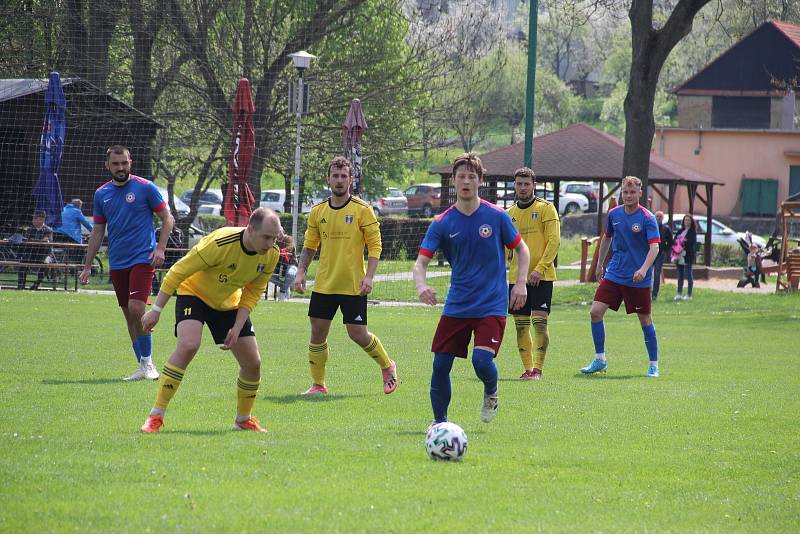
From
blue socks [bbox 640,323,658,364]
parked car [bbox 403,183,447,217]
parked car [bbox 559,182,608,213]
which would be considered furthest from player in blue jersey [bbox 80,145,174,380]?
parked car [bbox 559,182,608,213]

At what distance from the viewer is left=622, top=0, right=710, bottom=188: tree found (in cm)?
2620

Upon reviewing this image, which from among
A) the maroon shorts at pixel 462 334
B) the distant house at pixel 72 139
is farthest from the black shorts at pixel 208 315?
the distant house at pixel 72 139

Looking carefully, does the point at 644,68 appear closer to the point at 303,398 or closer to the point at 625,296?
the point at 625,296

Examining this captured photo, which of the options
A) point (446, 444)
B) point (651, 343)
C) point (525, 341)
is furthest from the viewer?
point (651, 343)

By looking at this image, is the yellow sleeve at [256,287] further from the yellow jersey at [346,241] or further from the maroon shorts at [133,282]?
the maroon shorts at [133,282]

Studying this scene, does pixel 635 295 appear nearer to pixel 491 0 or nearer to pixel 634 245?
pixel 634 245

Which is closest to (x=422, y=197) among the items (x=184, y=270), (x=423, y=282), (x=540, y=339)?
(x=540, y=339)

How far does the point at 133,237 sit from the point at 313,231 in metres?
1.93

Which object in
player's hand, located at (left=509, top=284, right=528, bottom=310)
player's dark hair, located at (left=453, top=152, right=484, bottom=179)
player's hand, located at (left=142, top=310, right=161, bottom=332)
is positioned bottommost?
player's hand, located at (left=142, top=310, right=161, bottom=332)

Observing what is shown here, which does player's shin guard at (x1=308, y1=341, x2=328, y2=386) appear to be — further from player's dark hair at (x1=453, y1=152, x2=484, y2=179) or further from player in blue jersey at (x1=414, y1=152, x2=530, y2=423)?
player's dark hair at (x1=453, y1=152, x2=484, y2=179)

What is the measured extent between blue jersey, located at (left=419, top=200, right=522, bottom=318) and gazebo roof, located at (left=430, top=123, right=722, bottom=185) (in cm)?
2635

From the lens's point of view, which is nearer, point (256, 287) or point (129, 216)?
point (256, 287)

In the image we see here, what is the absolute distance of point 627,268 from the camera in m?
12.4

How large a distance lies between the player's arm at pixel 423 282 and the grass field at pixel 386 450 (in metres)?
1.06
